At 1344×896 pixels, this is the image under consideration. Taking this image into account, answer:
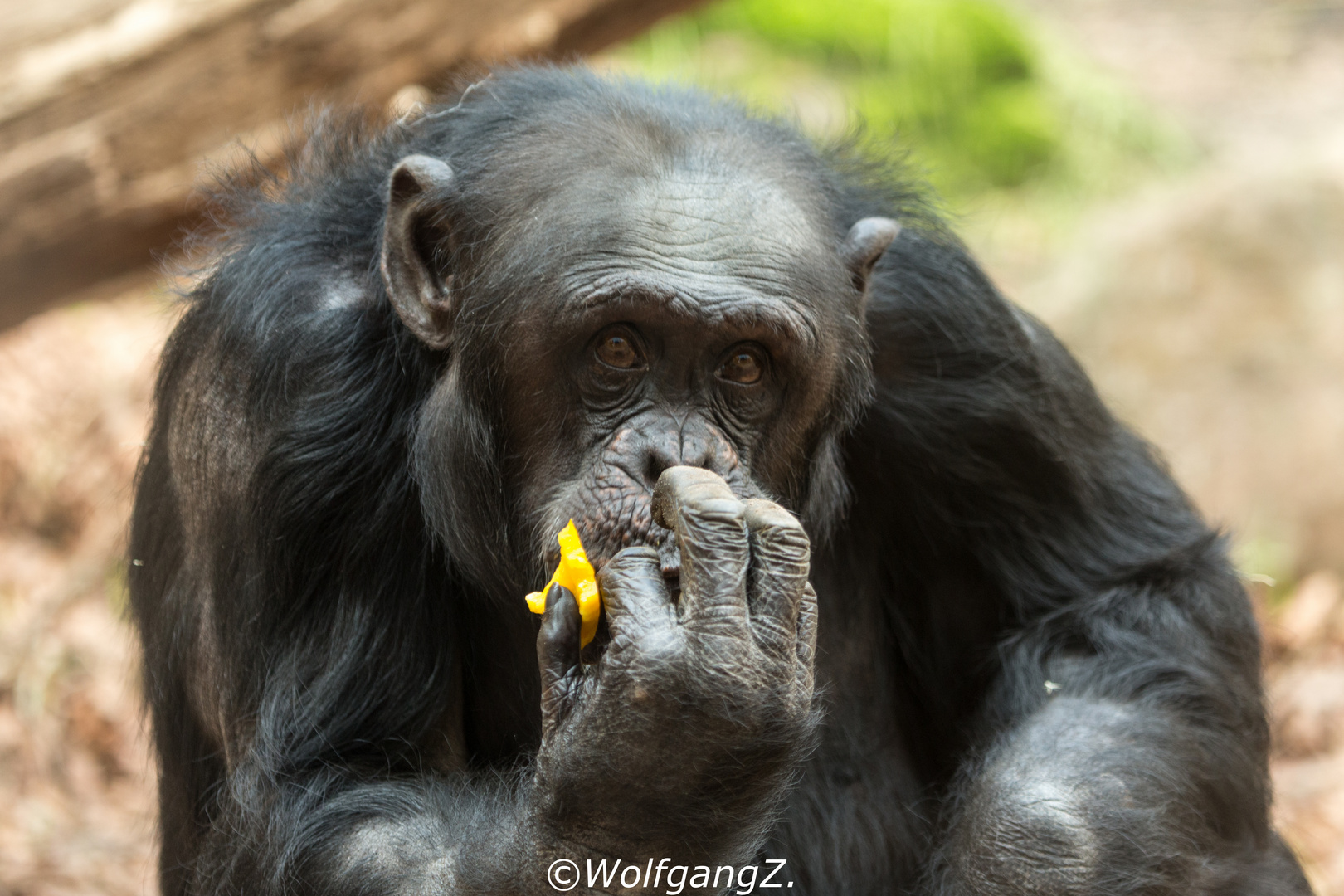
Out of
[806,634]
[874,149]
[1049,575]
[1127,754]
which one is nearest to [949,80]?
[874,149]

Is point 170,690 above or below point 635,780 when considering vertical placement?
below

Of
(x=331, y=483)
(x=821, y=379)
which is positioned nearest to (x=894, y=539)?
(x=821, y=379)

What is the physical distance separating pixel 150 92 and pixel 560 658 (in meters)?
4.24

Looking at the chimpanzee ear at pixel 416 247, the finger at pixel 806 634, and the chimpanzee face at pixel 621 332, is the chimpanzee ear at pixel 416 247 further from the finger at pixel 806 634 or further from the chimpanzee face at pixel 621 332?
the finger at pixel 806 634

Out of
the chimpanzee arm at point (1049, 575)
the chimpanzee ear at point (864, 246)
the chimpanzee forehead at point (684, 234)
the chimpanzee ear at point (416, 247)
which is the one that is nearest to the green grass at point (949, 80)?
the chimpanzee arm at point (1049, 575)

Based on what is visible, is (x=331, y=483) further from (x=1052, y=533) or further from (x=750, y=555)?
(x=1052, y=533)

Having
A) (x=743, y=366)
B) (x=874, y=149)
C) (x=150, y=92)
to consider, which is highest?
(x=150, y=92)

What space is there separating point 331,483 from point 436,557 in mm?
475

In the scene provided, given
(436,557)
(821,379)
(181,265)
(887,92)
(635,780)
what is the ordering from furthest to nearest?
(887,92)
(181,265)
(436,557)
(821,379)
(635,780)

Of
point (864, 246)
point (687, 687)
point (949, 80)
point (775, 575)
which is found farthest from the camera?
point (949, 80)

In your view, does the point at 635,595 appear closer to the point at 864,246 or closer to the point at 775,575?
the point at 775,575

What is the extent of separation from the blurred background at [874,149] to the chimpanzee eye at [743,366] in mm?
1754

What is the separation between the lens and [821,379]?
443cm

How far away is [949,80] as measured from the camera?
1527 centimetres
